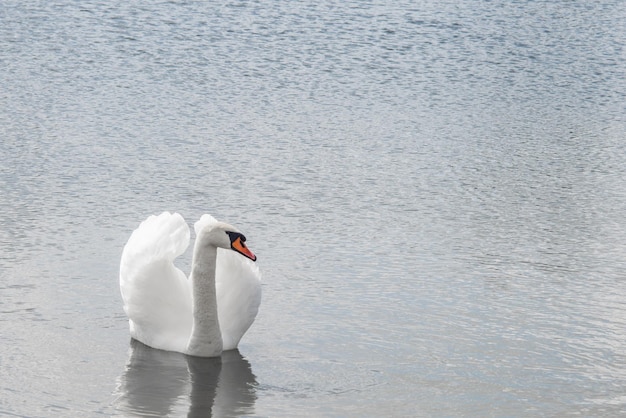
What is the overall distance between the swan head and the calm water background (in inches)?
25.8

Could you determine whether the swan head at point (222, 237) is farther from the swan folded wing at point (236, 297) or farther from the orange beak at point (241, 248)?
the swan folded wing at point (236, 297)

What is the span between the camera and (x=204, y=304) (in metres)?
7.13

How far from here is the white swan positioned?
716cm

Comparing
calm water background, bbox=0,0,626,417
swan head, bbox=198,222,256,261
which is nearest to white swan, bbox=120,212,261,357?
swan head, bbox=198,222,256,261

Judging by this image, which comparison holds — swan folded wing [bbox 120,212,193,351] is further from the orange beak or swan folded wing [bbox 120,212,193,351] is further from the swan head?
the orange beak

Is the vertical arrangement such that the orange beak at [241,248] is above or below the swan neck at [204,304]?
above

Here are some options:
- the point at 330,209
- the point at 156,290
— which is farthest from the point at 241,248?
the point at 330,209

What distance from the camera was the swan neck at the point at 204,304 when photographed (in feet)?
23.4

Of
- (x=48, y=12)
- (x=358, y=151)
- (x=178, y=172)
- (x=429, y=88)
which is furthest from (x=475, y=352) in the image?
(x=48, y=12)

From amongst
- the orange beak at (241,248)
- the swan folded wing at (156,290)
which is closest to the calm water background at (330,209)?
the swan folded wing at (156,290)

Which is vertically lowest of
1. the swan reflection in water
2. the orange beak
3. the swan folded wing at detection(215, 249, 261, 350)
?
the swan reflection in water

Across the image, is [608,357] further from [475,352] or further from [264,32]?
[264,32]

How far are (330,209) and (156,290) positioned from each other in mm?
3417

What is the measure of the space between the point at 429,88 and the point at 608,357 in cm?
1031
